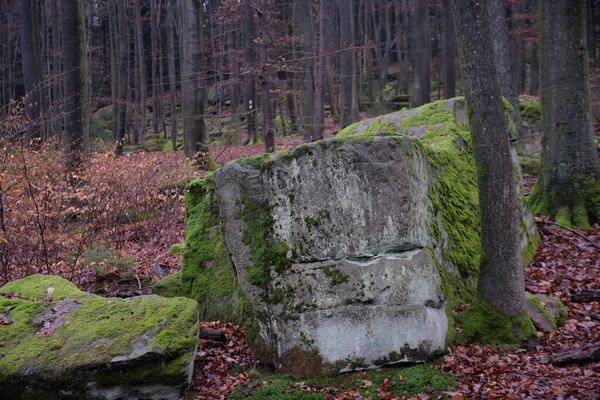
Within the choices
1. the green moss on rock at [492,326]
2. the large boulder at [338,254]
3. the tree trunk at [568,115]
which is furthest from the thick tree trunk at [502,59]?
the green moss on rock at [492,326]

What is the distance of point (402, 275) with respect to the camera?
17.2 feet

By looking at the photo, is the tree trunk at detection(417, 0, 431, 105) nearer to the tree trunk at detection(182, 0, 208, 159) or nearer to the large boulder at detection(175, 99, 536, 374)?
the tree trunk at detection(182, 0, 208, 159)

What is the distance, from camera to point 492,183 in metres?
5.34

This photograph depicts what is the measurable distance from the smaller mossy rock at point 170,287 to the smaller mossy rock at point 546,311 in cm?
451

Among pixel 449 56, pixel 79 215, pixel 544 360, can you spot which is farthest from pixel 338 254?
pixel 449 56

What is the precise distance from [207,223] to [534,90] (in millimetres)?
25854

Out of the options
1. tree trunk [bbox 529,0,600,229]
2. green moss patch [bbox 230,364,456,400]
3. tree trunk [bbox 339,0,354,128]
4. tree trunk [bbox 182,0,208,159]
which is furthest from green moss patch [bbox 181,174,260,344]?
tree trunk [bbox 339,0,354,128]

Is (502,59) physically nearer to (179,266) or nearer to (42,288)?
(179,266)

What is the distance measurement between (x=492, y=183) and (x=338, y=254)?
1.78 m

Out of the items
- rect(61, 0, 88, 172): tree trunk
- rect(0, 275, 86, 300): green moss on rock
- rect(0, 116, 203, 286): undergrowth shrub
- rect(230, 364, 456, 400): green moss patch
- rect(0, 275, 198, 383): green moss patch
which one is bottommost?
rect(230, 364, 456, 400): green moss patch

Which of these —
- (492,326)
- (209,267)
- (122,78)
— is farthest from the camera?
(122,78)

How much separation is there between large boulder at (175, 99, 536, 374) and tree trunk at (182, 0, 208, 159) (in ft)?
32.5

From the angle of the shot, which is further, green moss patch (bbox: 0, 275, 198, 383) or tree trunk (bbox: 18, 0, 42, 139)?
tree trunk (bbox: 18, 0, 42, 139)

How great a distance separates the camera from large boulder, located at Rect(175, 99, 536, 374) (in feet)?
17.0
